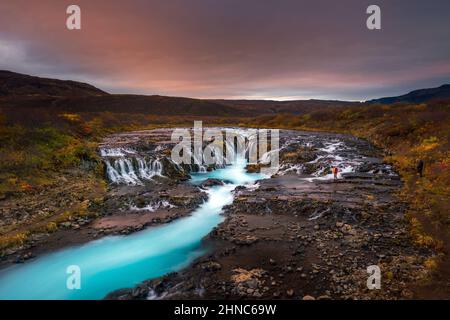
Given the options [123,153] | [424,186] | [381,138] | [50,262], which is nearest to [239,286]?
[50,262]

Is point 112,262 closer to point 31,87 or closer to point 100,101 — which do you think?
point 100,101

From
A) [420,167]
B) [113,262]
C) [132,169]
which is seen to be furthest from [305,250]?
[132,169]

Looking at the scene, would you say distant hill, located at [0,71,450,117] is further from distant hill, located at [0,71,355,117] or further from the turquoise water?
the turquoise water

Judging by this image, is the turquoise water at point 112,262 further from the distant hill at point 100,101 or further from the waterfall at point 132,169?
the distant hill at point 100,101

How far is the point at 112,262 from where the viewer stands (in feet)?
37.3

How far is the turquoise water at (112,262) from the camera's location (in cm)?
960

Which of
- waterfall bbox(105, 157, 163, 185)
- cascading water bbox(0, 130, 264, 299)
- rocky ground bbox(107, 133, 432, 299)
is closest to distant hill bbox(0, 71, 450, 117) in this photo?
waterfall bbox(105, 157, 163, 185)

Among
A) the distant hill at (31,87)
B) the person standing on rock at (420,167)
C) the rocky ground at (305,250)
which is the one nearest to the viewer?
the rocky ground at (305,250)

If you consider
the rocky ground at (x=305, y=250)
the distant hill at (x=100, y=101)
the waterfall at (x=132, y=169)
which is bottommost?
the rocky ground at (x=305, y=250)

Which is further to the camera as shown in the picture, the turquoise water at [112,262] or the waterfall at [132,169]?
the waterfall at [132,169]

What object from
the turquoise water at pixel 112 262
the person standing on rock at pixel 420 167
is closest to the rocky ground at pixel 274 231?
the turquoise water at pixel 112 262

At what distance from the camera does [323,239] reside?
11.8 m

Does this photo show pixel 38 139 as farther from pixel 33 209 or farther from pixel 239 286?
pixel 239 286

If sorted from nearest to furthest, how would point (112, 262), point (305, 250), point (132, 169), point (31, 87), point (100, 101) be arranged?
point (305, 250)
point (112, 262)
point (132, 169)
point (100, 101)
point (31, 87)
